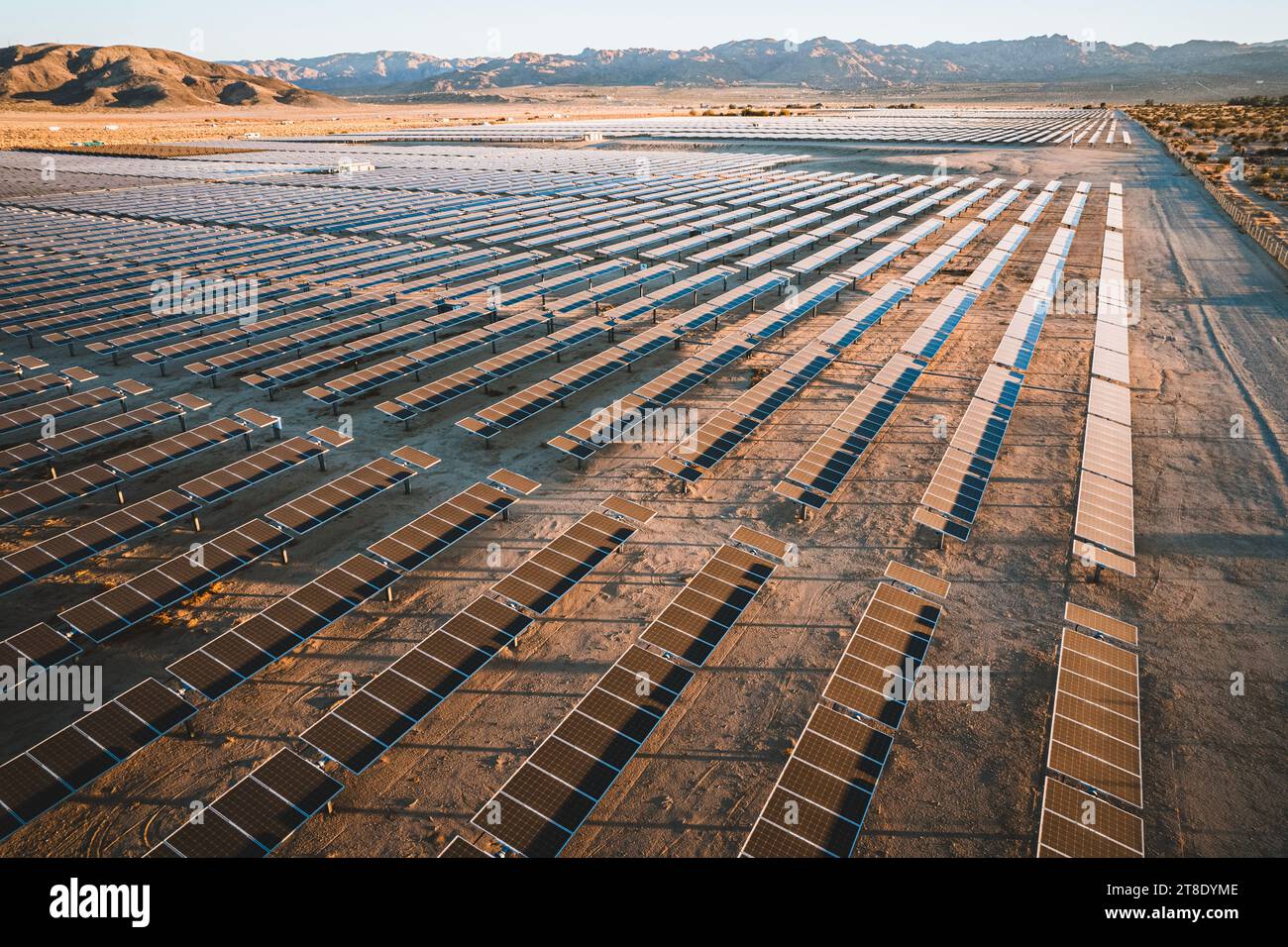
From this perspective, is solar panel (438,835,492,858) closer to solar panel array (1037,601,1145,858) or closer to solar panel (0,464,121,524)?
solar panel array (1037,601,1145,858)

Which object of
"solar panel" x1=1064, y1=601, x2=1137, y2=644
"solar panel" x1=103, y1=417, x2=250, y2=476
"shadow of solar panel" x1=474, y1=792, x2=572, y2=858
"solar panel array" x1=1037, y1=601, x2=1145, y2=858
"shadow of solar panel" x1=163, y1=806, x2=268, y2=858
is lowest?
"shadow of solar panel" x1=474, y1=792, x2=572, y2=858

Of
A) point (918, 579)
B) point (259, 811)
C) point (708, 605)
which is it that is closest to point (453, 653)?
point (259, 811)

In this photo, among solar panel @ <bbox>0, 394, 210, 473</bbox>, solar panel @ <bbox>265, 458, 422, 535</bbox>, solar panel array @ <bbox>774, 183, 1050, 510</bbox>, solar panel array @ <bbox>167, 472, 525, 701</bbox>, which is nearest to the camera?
solar panel array @ <bbox>167, 472, 525, 701</bbox>

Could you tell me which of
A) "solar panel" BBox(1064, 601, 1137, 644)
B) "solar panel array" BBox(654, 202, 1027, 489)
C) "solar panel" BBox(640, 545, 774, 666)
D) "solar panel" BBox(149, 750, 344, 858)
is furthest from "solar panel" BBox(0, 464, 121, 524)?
"solar panel" BBox(1064, 601, 1137, 644)

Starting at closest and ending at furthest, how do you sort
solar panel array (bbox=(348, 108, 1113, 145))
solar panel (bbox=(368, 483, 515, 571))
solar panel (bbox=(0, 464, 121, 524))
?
solar panel (bbox=(368, 483, 515, 571)), solar panel (bbox=(0, 464, 121, 524)), solar panel array (bbox=(348, 108, 1113, 145))

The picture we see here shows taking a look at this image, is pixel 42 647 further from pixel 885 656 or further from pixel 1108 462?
pixel 1108 462

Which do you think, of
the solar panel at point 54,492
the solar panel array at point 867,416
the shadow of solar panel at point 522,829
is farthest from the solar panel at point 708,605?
the solar panel at point 54,492

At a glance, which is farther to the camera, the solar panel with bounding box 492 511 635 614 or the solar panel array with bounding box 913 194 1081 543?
the solar panel array with bounding box 913 194 1081 543
